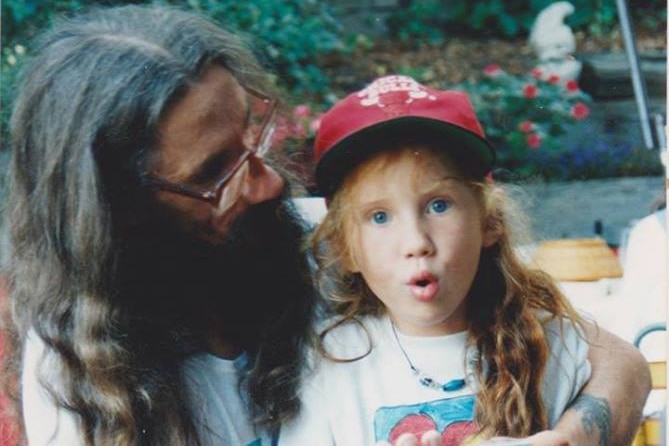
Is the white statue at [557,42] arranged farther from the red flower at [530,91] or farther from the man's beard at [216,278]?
the man's beard at [216,278]

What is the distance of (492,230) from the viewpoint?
1.15 metres

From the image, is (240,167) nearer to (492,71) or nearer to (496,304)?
(496,304)

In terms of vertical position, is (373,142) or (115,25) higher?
(115,25)

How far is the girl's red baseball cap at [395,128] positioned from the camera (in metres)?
1.10

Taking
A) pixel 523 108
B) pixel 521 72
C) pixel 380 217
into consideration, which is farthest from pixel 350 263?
pixel 521 72

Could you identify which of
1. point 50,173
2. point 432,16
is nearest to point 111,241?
point 50,173

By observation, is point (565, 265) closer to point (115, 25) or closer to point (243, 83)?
point (243, 83)

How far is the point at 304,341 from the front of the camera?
1199mm

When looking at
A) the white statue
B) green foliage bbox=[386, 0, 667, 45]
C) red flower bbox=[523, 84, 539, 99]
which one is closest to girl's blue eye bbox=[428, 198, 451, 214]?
red flower bbox=[523, 84, 539, 99]

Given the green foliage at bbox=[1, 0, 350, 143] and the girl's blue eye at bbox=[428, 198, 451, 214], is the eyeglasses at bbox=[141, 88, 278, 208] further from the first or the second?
the green foliage at bbox=[1, 0, 350, 143]

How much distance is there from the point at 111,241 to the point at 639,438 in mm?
823

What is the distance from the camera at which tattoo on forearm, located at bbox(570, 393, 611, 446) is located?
1.11m

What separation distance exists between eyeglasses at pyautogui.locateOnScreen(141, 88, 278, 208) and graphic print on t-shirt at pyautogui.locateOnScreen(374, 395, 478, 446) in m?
0.28

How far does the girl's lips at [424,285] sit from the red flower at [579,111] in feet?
6.23
